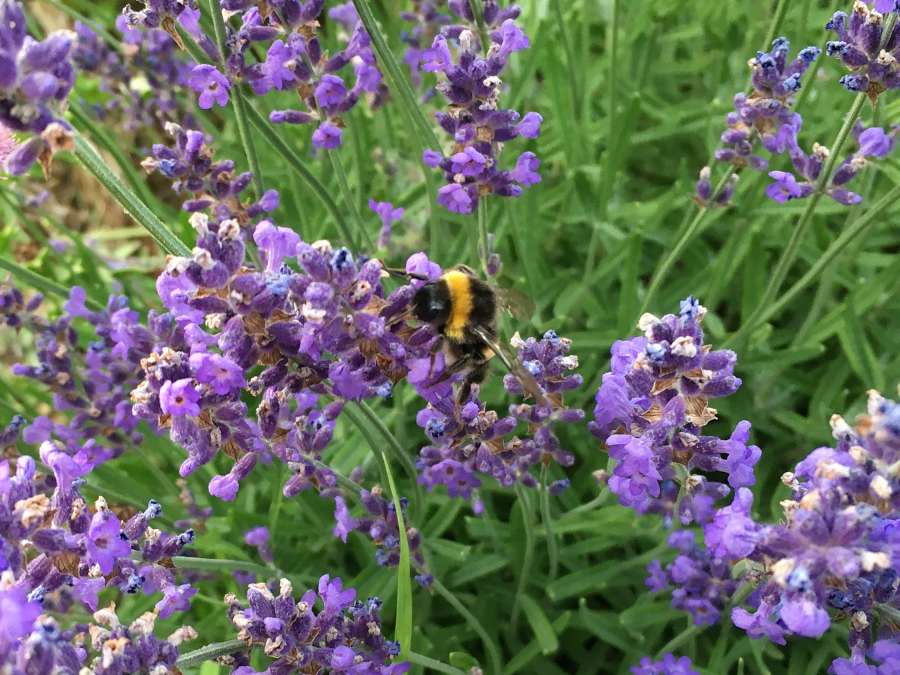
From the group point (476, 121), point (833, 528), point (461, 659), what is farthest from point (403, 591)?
point (476, 121)

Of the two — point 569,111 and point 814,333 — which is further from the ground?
point 569,111

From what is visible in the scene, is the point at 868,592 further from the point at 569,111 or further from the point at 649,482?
the point at 569,111

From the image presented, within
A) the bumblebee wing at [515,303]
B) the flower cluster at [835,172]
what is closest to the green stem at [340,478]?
the bumblebee wing at [515,303]

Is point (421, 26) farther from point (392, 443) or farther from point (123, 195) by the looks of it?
point (123, 195)

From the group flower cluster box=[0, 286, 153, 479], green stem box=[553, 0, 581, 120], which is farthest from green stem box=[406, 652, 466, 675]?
green stem box=[553, 0, 581, 120]

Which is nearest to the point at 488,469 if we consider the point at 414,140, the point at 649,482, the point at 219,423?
the point at 649,482

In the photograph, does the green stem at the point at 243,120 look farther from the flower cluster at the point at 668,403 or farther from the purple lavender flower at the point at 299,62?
the flower cluster at the point at 668,403

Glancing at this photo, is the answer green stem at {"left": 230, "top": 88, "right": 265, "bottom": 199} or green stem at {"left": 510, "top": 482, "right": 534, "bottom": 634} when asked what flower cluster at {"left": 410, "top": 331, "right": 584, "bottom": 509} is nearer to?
green stem at {"left": 510, "top": 482, "right": 534, "bottom": 634}
